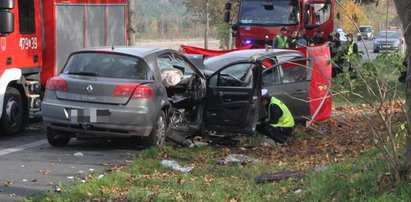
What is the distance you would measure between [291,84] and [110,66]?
3.21 m

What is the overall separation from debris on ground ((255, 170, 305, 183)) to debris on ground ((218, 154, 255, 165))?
1.03 metres

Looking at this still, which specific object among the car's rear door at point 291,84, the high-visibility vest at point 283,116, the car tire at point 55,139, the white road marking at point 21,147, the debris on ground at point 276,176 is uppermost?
the car's rear door at point 291,84

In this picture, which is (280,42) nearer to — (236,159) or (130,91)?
(130,91)

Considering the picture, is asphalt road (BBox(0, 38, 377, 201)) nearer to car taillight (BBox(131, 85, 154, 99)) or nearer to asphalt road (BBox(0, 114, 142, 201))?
asphalt road (BBox(0, 114, 142, 201))

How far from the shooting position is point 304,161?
7785 mm

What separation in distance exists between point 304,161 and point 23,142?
4698 millimetres

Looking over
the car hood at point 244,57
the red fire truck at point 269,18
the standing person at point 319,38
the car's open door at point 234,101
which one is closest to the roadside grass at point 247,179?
the car's open door at point 234,101

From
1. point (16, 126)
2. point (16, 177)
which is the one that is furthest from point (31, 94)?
point (16, 177)

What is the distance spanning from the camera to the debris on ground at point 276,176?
21.3 feet

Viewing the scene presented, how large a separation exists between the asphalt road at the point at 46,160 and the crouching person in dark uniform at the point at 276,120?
2.03 meters

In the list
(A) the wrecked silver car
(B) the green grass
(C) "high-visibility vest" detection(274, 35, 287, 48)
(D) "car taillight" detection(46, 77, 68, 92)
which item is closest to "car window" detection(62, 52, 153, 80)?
(A) the wrecked silver car

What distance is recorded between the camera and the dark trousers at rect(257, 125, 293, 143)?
9.38m

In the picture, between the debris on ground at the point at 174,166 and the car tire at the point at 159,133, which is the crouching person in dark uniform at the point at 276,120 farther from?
the debris on ground at the point at 174,166

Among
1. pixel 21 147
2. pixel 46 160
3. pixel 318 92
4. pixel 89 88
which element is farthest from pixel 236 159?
pixel 21 147
